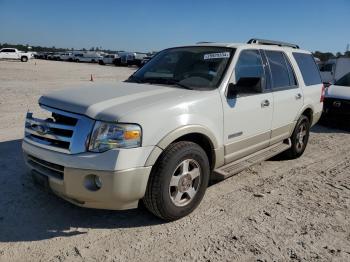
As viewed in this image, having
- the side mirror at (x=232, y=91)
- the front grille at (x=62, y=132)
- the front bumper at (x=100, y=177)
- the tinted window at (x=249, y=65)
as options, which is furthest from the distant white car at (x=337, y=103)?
the front grille at (x=62, y=132)

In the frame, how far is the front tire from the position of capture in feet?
11.5

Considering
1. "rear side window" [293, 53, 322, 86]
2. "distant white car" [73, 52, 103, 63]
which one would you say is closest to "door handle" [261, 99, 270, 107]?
"rear side window" [293, 53, 322, 86]

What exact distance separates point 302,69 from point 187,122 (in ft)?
10.9

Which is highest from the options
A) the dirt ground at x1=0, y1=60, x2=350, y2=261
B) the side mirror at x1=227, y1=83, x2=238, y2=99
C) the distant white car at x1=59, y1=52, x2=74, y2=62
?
the distant white car at x1=59, y1=52, x2=74, y2=62

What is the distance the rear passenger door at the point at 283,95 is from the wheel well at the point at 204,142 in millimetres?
1439

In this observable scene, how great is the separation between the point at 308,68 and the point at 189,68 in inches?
111

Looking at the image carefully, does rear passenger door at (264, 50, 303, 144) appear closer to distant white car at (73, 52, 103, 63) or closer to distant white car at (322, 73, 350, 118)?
distant white car at (322, 73, 350, 118)

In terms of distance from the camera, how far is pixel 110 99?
11.8 ft

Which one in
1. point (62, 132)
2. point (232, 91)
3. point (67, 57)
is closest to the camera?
point (62, 132)

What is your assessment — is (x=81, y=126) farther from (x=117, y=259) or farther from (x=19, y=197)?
(x=19, y=197)

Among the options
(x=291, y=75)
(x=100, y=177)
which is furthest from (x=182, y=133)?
(x=291, y=75)

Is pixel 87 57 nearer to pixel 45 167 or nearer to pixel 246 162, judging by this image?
pixel 246 162

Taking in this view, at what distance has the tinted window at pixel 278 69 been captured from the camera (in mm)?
5223

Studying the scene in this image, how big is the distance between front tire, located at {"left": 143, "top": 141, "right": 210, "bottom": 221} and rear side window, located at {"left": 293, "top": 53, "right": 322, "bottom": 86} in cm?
311
